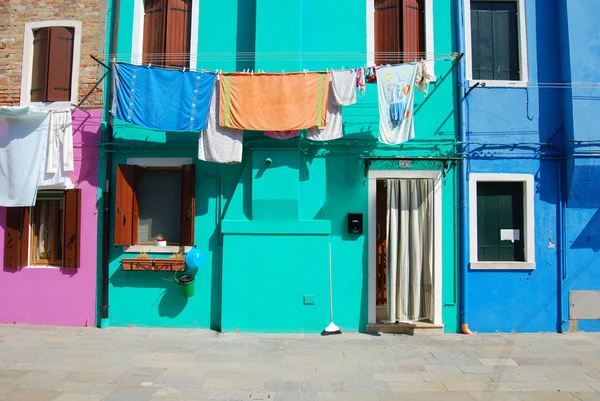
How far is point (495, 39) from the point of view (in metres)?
8.07

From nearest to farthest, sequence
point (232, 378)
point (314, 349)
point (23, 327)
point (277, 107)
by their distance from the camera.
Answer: point (232, 378), point (314, 349), point (277, 107), point (23, 327)

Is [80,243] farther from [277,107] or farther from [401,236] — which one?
[401,236]

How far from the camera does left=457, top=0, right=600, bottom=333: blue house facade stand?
24.8 ft

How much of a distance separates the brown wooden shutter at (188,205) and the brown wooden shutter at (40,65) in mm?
3179

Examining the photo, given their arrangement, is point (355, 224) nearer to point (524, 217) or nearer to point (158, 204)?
point (524, 217)

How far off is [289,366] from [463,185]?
4.28 metres

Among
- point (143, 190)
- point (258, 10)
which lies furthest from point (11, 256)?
point (258, 10)

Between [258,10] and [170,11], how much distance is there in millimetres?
1754

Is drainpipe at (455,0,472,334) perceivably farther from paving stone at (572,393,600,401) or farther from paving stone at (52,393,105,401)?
paving stone at (52,393,105,401)

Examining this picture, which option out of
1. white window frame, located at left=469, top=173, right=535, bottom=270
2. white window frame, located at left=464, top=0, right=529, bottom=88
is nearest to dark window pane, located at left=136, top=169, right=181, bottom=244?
white window frame, located at left=469, top=173, right=535, bottom=270

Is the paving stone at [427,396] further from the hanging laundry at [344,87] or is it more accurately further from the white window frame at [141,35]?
the white window frame at [141,35]

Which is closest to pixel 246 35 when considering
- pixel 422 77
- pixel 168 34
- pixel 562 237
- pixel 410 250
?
pixel 168 34

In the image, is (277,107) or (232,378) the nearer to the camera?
(232,378)

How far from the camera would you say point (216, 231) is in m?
7.84
